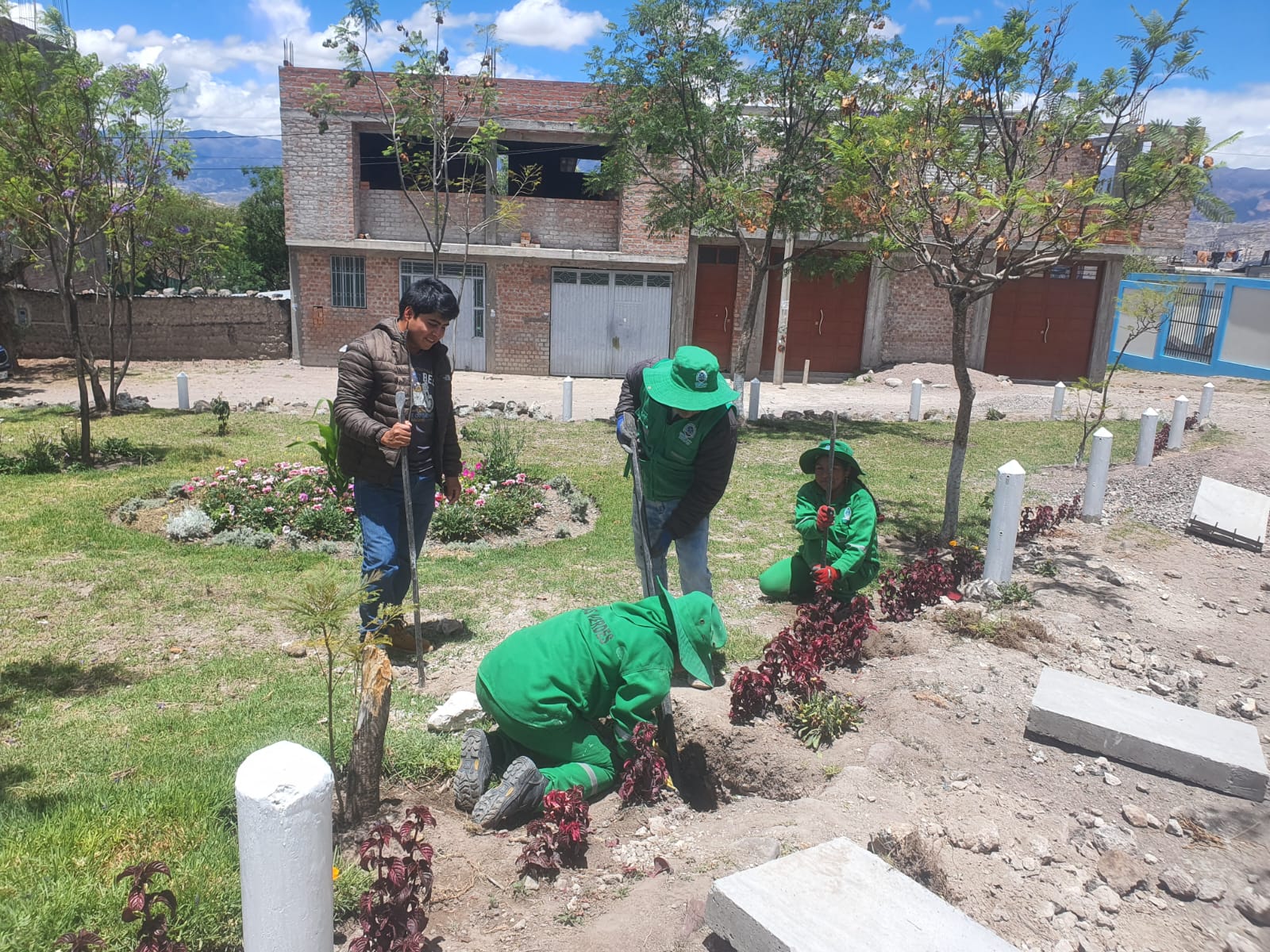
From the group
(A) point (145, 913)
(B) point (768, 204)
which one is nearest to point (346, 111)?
(B) point (768, 204)

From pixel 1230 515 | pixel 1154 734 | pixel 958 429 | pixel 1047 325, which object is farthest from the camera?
pixel 1047 325

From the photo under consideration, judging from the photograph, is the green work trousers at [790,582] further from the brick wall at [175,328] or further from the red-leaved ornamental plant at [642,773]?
the brick wall at [175,328]

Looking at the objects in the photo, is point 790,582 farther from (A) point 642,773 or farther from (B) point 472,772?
(B) point 472,772

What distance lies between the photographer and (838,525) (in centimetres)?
564

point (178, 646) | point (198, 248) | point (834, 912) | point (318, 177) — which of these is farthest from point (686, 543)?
point (198, 248)

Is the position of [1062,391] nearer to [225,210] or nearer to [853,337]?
[853,337]

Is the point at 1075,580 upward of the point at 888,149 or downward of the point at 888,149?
downward

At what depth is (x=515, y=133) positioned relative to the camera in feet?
69.2

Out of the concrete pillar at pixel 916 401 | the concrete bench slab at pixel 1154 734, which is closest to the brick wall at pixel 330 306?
the concrete pillar at pixel 916 401

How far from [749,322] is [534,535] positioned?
762 cm

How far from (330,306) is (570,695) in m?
20.4

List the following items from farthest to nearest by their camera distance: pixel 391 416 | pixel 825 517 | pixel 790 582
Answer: pixel 790 582 → pixel 825 517 → pixel 391 416

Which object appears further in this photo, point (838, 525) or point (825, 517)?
point (838, 525)

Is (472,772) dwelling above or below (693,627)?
below
